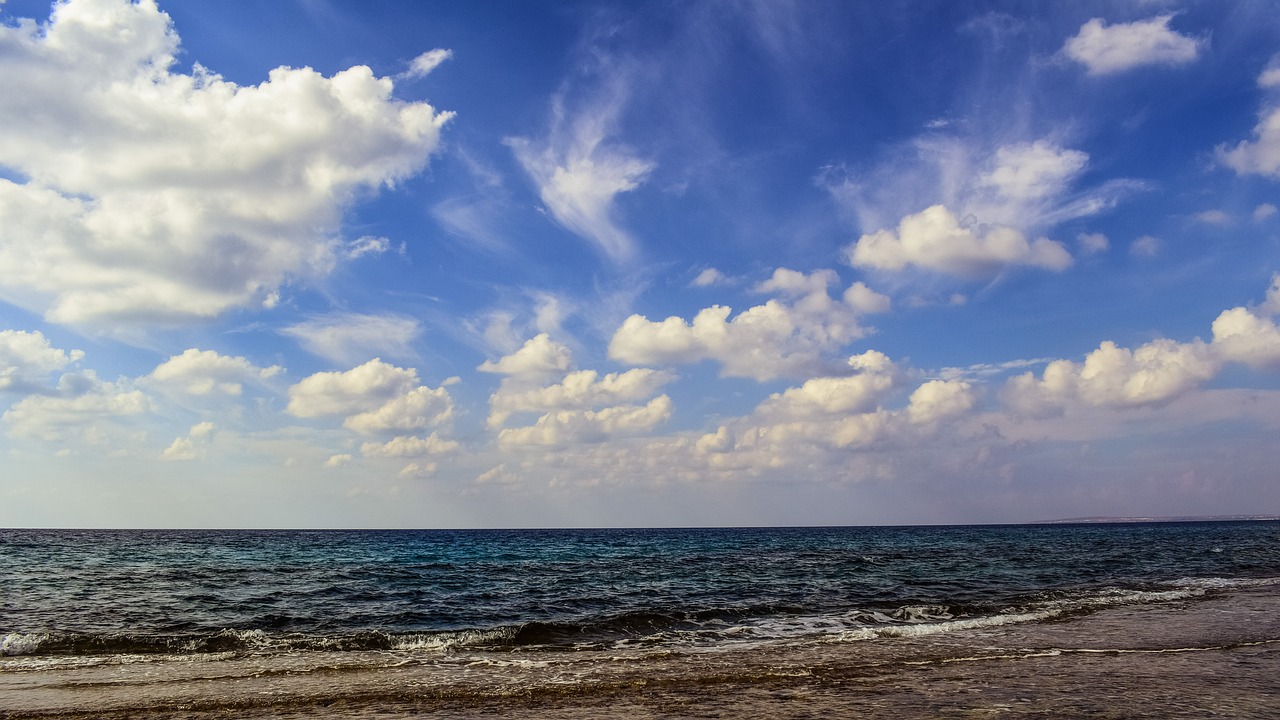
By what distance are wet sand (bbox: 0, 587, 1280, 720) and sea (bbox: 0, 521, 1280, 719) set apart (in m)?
0.08

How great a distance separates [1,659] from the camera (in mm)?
18812

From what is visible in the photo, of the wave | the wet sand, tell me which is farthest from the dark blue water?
the wet sand

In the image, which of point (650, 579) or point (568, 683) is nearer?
point (568, 683)

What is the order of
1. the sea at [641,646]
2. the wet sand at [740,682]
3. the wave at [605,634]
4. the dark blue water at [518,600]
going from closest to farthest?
the wet sand at [740,682]
the sea at [641,646]
the wave at [605,634]
the dark blue water at [518,600]

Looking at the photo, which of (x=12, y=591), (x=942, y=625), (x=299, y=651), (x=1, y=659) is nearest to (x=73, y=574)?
(x=12, y=591)

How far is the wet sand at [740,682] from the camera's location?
39.8ft

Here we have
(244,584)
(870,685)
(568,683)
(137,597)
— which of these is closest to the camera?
(870,685)

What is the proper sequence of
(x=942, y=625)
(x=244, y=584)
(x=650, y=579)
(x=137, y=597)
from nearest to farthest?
1. (x=942, y=625)
2. (x=137, y=597)
3. (x=244, y=584)
4. (x=650, y=579)

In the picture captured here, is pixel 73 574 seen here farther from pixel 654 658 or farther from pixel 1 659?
pixel 654 658

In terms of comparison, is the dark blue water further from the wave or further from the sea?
the sea

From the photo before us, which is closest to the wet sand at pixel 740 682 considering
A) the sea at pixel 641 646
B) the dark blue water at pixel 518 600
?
the sea at pixel 641 646

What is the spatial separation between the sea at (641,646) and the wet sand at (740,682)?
0.28 ft

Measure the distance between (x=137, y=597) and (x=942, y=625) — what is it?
1308 inches

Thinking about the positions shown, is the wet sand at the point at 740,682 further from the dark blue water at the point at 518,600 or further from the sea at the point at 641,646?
the dark blue water at the point at 518,600
